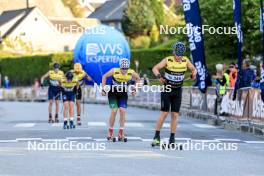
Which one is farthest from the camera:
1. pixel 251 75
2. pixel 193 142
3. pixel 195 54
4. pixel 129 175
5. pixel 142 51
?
pixel 142 51

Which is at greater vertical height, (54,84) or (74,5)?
(74,5)

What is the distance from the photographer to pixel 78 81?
2512 cm

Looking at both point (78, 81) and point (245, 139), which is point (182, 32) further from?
point (245, 139)

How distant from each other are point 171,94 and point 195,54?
1346 centimetres

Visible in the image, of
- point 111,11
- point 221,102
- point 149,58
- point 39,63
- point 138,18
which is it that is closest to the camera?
point 221,102

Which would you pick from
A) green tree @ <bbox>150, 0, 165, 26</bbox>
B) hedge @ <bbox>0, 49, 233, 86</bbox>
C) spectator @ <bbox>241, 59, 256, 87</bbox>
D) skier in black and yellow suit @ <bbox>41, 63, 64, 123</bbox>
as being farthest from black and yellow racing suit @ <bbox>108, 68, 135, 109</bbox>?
green tree @ <bbox>150, 0, 165, 26</bbox>

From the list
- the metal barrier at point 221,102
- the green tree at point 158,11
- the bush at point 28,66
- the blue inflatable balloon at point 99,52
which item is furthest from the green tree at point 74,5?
the metal barrier at point 221,102

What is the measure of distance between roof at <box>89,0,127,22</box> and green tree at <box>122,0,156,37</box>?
62.2ft

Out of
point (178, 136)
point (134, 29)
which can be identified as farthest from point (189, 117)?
point (134, 29)

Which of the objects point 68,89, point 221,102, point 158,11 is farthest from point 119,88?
point 158,11

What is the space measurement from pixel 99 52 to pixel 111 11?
71.7 m

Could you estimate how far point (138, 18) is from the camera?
10006 centimetres

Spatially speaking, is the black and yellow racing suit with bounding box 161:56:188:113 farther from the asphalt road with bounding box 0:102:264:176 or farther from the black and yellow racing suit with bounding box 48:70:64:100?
the black and yellow racing suit with bounding box 48:70:64:100

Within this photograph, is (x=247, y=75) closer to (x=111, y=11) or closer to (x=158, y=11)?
(x=158, y=11)
